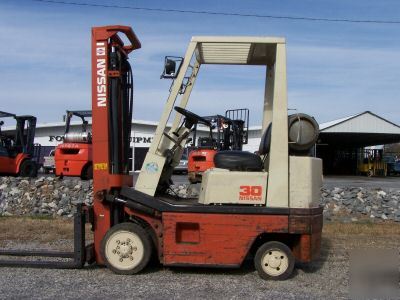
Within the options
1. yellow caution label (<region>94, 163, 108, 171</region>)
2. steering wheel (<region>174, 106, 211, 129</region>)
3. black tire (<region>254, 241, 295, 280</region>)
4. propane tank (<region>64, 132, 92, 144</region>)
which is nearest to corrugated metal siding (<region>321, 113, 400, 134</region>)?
propane tank (<region>64, 132, 92, 144</region>)

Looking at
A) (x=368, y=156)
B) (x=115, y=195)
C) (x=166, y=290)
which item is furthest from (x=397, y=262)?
(x=368, y=156)

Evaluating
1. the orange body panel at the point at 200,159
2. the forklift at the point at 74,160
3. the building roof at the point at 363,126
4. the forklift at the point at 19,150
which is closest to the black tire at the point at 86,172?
the forklift at the point at 74,160

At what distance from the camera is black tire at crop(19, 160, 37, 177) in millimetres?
19812

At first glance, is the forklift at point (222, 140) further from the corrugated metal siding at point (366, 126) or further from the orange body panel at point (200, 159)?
the corrugated metal siding at point (366, 126)

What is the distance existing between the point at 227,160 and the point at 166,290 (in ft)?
5.70

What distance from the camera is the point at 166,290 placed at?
235 inches

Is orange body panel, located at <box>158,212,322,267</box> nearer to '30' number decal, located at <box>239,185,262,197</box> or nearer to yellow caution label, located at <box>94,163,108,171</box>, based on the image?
'30' number decal, located at <box>239,185,262,197</box>

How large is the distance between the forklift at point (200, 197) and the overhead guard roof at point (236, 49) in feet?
0.04

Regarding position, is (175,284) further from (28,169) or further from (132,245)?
(28,169)

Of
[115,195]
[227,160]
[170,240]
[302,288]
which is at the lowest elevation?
[302,288]

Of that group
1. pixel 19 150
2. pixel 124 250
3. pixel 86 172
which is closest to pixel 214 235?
pixel 124 250

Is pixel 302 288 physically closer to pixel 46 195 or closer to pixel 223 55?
pixel 223 55

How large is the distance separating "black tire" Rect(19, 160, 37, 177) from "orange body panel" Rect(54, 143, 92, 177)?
247 centimetres

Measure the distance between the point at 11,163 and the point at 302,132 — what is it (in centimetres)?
1537
